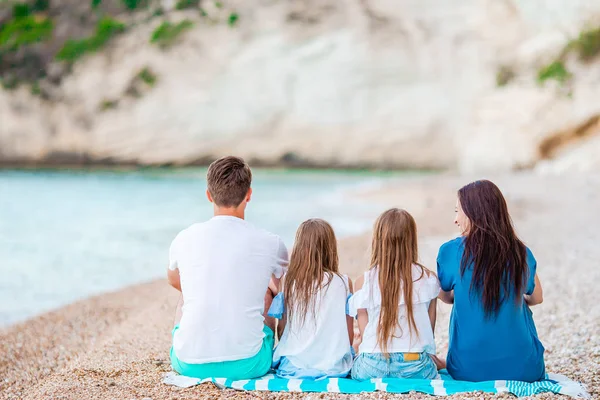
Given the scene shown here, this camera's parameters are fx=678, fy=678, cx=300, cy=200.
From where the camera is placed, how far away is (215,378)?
2861mm

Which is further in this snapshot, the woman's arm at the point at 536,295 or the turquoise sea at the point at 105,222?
the turquoise sea at the point at 105,222

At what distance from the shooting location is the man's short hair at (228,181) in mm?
2803

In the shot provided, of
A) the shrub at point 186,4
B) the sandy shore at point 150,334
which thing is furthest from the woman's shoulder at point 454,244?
the shrub at point 186,4

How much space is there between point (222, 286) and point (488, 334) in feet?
3.68

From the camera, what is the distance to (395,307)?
281 centimetres

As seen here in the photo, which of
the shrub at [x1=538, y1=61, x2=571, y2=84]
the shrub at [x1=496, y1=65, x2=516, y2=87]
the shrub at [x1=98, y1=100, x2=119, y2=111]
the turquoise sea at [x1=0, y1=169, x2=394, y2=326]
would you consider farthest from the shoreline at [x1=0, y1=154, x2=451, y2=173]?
the shrub at [x1=538, y1=61, x2=571, y2=84]

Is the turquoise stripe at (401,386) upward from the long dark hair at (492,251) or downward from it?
downward

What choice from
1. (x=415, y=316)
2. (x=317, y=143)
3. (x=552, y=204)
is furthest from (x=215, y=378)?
(x=317, y=143)

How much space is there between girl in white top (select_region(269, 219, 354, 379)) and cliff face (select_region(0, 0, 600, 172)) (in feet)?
93.1

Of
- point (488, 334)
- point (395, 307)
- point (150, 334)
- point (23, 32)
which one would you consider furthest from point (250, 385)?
point (23, 32)

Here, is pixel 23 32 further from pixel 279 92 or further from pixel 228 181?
pixel 228 181

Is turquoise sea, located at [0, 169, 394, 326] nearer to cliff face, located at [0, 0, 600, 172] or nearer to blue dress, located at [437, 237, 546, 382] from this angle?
blue dress, located at [437, 237, 546, 382]

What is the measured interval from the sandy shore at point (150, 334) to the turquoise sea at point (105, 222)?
38.9 inches

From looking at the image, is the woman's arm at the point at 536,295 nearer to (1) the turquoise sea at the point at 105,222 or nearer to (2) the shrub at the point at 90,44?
(1) the turquoise sea at the point at 105,222
